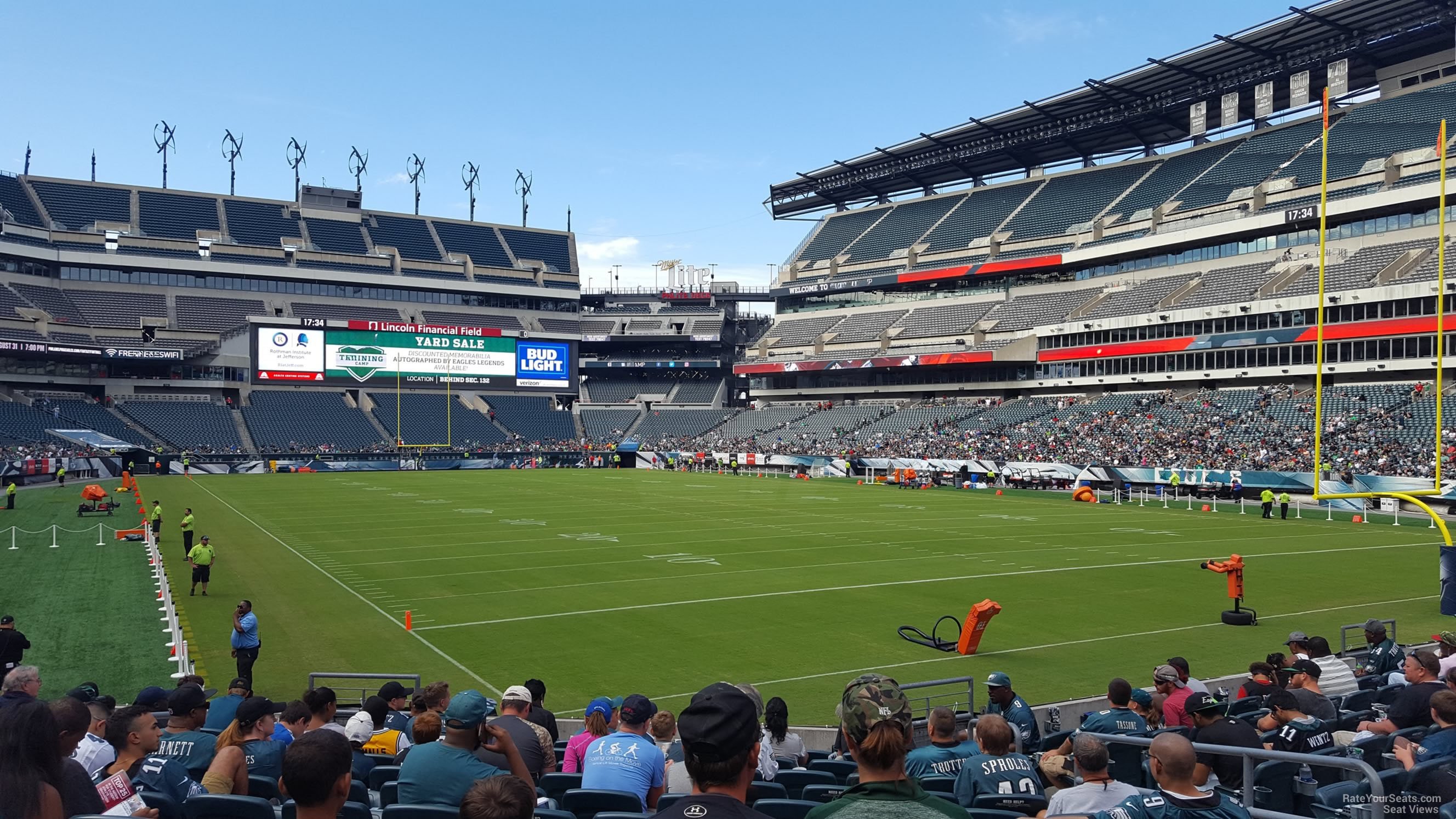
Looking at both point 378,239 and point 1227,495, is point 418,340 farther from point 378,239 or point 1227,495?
point 1227,495

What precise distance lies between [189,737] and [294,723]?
1441mm

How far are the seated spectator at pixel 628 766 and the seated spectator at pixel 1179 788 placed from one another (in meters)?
2.89

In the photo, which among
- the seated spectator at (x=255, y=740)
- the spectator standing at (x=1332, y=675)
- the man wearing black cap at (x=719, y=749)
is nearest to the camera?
the man wearing black cap at (x=719, y=749)

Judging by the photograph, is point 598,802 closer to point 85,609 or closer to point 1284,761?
point 1284,761

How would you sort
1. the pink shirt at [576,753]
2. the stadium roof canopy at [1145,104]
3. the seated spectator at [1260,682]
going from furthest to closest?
the stadium roof canopy at [1145,104], the seated spectator at [1260,682], the pink shirt at [576,753]

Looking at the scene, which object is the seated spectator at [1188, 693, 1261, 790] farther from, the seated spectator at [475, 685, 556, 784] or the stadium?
the seated spectator at [475, 685, 556, 784]

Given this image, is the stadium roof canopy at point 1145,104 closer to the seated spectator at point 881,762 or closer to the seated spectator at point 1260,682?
the seated spectator at point 1260,682

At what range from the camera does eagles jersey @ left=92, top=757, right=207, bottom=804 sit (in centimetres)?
595

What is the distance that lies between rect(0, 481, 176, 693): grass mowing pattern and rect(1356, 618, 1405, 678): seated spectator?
16.7 meters

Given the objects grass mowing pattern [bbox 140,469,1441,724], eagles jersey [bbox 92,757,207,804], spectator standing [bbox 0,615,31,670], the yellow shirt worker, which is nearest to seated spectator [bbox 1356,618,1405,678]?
grass mowing pattern [bbox 140,469,1441,724]

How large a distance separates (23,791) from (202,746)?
276 centimetres

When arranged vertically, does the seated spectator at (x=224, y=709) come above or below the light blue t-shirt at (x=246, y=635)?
above

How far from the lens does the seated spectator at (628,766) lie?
621 centimetres

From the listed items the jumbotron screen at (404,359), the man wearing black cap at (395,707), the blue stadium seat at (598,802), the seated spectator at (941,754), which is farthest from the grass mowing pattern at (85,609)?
the jumbotron screen at (404,359)
